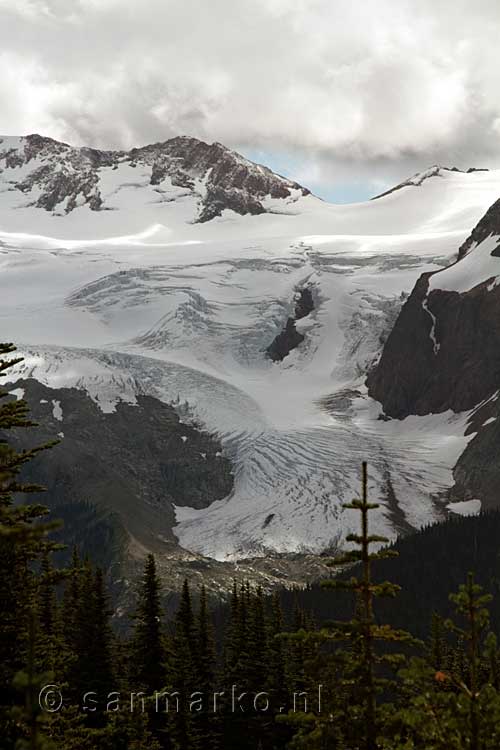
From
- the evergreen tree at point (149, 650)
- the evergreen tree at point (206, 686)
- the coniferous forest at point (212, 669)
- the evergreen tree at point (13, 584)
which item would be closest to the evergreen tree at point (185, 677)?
the coniferous forest at point (212, 669)

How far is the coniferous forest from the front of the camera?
21.8m

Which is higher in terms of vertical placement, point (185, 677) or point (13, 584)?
point (13, 584)

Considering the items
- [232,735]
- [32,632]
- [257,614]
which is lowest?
[232,735]

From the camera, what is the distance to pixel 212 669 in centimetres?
6022

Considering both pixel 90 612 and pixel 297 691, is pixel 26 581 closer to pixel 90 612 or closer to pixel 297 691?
pixel 90 612

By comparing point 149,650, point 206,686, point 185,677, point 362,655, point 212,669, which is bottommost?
point 212,669

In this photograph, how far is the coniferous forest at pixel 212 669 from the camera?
21.8 metres

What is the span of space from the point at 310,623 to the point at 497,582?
113 meters

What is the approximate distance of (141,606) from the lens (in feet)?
167

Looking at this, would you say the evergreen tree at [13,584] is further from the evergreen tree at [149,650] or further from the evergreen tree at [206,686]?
the evergreen tree at [206,686]

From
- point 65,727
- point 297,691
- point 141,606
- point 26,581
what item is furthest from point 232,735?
point 26,581

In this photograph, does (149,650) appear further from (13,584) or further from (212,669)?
(13,584)

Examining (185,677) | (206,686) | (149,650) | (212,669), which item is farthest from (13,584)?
(212,669)

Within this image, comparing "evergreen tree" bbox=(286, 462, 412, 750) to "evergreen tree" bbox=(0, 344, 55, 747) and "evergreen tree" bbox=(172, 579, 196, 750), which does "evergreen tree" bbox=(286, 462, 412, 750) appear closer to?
"evergreen tree" bbox=(0, 344, 55, 747)
